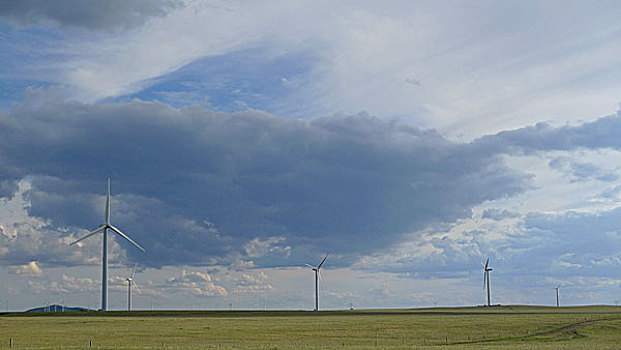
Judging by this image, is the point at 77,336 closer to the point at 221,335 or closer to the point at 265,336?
the point at 221,335

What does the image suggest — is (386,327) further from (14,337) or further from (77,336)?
(14,337)

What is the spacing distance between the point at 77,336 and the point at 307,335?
34.1 m

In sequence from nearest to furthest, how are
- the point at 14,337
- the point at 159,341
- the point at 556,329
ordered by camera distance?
the point at 159,341 < the point at 14,337 < the point at 556,329

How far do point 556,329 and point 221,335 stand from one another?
56.6 meters

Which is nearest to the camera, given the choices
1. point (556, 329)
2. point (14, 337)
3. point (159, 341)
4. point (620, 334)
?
point (159, 341)

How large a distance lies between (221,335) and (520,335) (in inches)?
1807

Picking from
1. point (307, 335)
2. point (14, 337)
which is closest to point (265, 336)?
point (307, 335)

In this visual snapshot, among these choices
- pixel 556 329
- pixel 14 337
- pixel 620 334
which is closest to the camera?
pixel 14 337

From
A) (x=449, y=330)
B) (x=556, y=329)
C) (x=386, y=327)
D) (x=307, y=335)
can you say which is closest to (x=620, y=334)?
(x=556, y=329)

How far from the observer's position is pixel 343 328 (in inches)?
4641

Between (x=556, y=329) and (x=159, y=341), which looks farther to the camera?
(x=556, y=329)

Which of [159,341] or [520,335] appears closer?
[159,341]

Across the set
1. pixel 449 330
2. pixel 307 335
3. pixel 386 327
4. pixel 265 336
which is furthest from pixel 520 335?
pixel 265 336

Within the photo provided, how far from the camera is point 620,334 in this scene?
107000 millimetres
